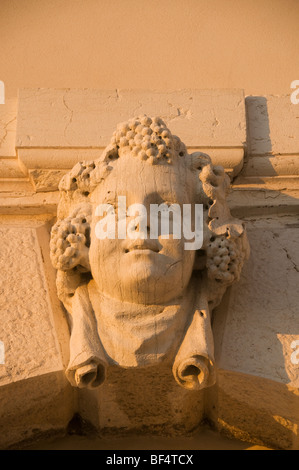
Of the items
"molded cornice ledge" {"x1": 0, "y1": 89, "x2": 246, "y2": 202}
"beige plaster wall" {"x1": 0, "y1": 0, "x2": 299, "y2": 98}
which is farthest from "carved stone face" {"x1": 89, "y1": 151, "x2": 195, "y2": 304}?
"beige plaster wall" {"x1": 0, "y1": 0, "x2": 299, "y2": 98}

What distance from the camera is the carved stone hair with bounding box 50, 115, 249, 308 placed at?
7.40 ft

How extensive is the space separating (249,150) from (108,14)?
3.90ft

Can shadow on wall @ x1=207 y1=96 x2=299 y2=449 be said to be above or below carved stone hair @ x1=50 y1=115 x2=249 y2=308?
below

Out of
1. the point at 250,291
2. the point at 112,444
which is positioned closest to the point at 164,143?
the point at 250,291

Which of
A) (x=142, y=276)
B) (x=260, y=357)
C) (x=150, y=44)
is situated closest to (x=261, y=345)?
(x=260, y=357)

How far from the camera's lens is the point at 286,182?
283 cm

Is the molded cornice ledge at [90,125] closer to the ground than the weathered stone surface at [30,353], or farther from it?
farther from it

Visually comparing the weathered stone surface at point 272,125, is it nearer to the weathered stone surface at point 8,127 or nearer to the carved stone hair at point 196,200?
the carved stone hair at point 196,200

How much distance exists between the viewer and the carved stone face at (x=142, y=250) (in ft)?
6.93

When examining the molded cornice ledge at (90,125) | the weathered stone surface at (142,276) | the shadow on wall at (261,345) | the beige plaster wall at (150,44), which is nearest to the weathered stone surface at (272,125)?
the molded cornice ledge at (90,125)

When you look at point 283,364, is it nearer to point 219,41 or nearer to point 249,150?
point 249,150

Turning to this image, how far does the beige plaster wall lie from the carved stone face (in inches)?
45.8

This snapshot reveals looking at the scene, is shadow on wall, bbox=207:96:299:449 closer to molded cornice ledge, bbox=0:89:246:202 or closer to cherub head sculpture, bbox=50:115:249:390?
cherub head sculpture, bbox=50:115:249:390

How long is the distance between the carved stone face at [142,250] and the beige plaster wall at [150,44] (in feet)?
3.82
